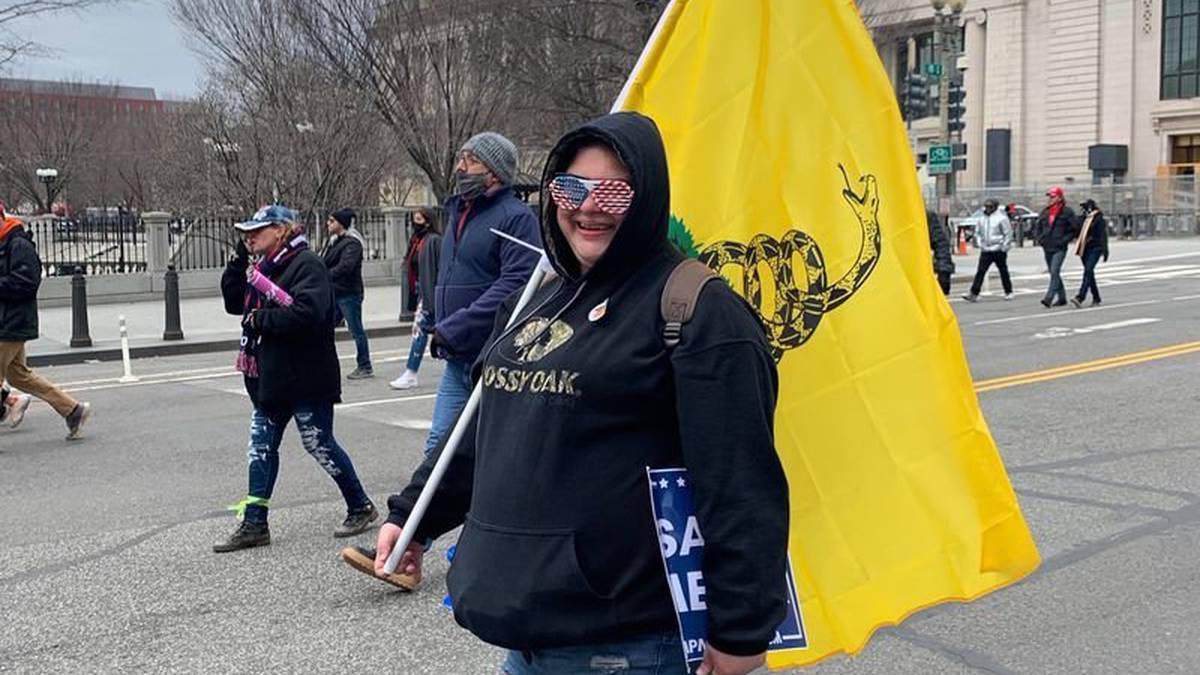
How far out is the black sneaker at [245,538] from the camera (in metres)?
6.33

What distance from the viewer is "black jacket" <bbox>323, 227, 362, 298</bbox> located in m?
13.1

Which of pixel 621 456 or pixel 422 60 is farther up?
pixel 422 60

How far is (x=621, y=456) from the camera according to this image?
91.7 inches

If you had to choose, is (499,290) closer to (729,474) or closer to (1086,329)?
(729,474)

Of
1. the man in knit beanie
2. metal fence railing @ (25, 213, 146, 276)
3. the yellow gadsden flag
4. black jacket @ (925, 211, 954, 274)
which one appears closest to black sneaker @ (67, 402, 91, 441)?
the man in knit beanie

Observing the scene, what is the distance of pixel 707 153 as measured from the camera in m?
3.29

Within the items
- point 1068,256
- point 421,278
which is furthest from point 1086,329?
point 1068,256

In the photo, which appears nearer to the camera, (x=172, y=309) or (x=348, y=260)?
(x=348, y=260)

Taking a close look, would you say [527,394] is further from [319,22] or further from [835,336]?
[319,22]

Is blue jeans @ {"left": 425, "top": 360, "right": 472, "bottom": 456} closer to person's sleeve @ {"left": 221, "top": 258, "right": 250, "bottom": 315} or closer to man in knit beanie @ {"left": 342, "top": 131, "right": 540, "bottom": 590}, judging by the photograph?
man in knit beanie @ {"left": 342, "top": 131, "right": 540, "bottom": 590}

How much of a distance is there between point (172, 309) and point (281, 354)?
13021mm

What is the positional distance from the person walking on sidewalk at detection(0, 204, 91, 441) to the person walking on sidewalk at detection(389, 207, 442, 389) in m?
2.91

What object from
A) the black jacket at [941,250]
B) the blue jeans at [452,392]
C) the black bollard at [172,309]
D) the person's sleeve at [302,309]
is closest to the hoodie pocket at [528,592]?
the blue jeans at [452,392]

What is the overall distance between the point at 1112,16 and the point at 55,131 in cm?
5108
